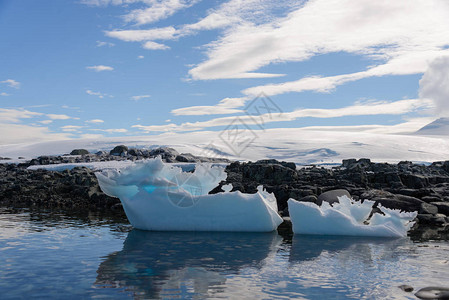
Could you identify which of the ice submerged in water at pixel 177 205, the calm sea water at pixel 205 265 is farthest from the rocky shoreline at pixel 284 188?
the calm sea water at pixel 205 265

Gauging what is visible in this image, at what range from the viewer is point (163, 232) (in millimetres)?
12844

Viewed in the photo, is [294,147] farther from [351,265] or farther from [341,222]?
[351,265]

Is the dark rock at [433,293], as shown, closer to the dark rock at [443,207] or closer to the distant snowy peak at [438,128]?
the dark rock at [443,207]

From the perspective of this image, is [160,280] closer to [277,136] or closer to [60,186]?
[60,186]

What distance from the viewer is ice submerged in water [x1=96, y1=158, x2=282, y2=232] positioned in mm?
12570

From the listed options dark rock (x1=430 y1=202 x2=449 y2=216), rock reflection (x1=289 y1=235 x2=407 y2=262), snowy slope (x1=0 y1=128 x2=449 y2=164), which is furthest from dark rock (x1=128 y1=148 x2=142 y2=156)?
rock reflection (x1=289 y1=235 x2=407 y2=262)

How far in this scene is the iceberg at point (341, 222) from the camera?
12539mm

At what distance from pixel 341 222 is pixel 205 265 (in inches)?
215

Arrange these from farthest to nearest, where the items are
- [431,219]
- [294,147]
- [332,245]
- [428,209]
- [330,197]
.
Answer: [294,147] → [330,197] → [428,209] → [431,219] → [332,245]

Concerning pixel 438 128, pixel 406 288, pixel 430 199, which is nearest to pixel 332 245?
pixel 406 288

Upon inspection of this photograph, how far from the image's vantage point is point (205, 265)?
8.62m

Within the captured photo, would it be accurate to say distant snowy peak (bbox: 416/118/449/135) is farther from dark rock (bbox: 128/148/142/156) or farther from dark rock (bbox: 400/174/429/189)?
dark rock (bbox: 400/174/429/189)

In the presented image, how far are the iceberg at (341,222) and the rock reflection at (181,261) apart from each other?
0.97 m

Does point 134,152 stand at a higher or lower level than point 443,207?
higher
